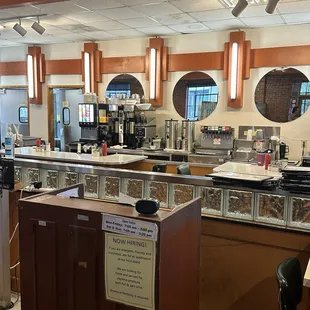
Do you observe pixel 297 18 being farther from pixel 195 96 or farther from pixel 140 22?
pixel 140 22

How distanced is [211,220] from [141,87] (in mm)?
5268

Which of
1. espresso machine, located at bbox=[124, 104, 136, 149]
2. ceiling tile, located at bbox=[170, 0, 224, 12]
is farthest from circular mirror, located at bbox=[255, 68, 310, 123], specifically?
espresso machine, located at bbox=[124, 104, 136, 149]

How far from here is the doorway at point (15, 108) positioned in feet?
29.6

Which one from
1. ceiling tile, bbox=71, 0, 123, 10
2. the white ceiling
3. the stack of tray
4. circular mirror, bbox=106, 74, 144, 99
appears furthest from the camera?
circular mirror, bbox=106, 74, 144, 99

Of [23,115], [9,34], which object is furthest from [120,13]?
[23,115]

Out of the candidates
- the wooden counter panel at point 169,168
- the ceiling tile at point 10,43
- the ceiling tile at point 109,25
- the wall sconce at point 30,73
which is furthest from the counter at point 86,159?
the ceiling tile at point 10,43

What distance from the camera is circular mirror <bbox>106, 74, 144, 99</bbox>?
24.8ft

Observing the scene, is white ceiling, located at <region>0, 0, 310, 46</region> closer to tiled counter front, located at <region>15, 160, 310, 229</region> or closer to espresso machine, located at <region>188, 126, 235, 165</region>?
espresso machine, located at <region>188, 126, 235, 165</region>

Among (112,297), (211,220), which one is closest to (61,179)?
(211,220)

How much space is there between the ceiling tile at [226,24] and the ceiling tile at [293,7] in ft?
2.65

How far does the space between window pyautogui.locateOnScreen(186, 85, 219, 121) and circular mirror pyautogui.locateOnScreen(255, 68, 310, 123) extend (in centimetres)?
82

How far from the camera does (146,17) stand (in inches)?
225

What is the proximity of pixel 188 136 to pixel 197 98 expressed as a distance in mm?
940

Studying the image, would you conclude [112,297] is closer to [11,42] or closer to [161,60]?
[161,60]
